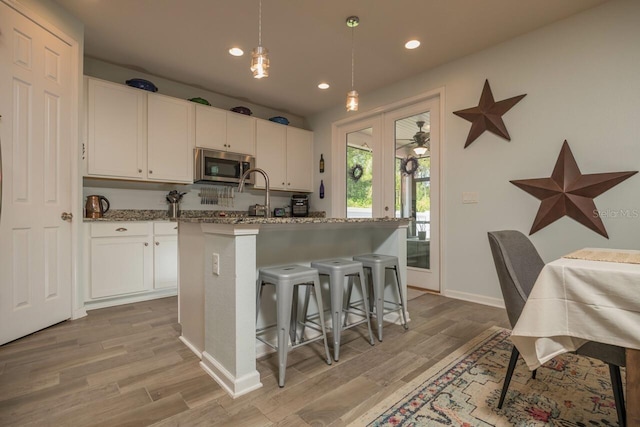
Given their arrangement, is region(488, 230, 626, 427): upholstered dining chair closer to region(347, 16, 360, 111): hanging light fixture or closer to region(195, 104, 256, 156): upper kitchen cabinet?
region(347, 16, 360, 111): hanging light fixture

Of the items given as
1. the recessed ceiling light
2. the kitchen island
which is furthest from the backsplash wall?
the recessed ceiling light

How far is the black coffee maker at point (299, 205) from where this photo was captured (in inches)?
201

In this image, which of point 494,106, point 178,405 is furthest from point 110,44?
point 494,106

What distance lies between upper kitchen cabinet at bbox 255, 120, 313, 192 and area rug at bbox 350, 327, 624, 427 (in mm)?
3491

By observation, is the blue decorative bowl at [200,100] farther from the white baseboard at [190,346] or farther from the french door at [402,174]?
the white baseboard at [190,346]

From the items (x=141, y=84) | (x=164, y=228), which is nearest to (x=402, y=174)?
(x=164, y=228)

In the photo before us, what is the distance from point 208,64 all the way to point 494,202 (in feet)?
11.3

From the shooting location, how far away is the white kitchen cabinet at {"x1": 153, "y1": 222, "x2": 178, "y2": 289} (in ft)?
11.1

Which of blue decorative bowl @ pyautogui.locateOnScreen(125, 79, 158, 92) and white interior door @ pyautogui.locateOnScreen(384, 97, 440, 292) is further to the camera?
white interior door @ pyautogui.locateOnScreen(384, 97, 440, 292)

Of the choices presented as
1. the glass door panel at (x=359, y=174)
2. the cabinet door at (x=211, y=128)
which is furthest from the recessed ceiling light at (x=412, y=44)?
Answer: the cabinet door at (x=211, y=128)

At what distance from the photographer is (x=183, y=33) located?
9.61ft

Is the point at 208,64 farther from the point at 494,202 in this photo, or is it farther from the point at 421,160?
the point at 494,202

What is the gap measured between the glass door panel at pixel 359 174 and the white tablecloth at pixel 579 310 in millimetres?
3367

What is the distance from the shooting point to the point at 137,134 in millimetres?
3447
